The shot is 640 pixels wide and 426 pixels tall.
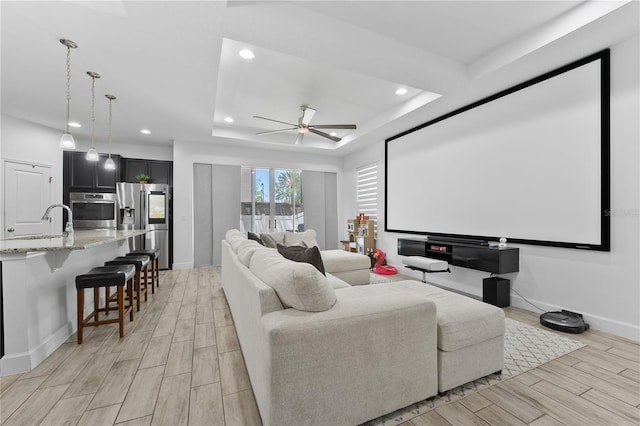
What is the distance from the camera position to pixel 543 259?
2.99 metres

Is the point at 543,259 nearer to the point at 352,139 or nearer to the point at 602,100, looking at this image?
the point at 602,100

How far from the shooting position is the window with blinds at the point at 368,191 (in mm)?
5980

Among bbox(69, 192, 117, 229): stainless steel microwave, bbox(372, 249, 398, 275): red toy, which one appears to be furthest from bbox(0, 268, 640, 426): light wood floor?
bbox(69, 192, 117, 229): stainless steel microwave

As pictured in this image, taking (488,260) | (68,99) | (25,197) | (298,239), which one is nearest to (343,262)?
(298,239)

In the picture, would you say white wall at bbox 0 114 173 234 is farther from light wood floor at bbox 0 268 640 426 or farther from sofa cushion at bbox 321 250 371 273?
sofa cushion at bbox 321 250 371 273

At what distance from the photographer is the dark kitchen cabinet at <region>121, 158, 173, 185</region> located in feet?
18.5

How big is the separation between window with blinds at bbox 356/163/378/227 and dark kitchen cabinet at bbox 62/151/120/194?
210 inches

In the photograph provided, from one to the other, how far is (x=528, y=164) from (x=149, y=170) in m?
6.70

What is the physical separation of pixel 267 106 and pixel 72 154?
4.17 meters

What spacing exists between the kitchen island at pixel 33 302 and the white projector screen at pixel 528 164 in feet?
14.4

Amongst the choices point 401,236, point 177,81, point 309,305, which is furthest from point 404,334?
point 401,236

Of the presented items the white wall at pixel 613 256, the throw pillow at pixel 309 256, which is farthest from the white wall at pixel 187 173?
the white wall at pixel 613 256

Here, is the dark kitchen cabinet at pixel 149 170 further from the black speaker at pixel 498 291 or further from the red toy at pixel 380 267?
the black speaker at pixel 498 291

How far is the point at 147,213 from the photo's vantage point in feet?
17.5
